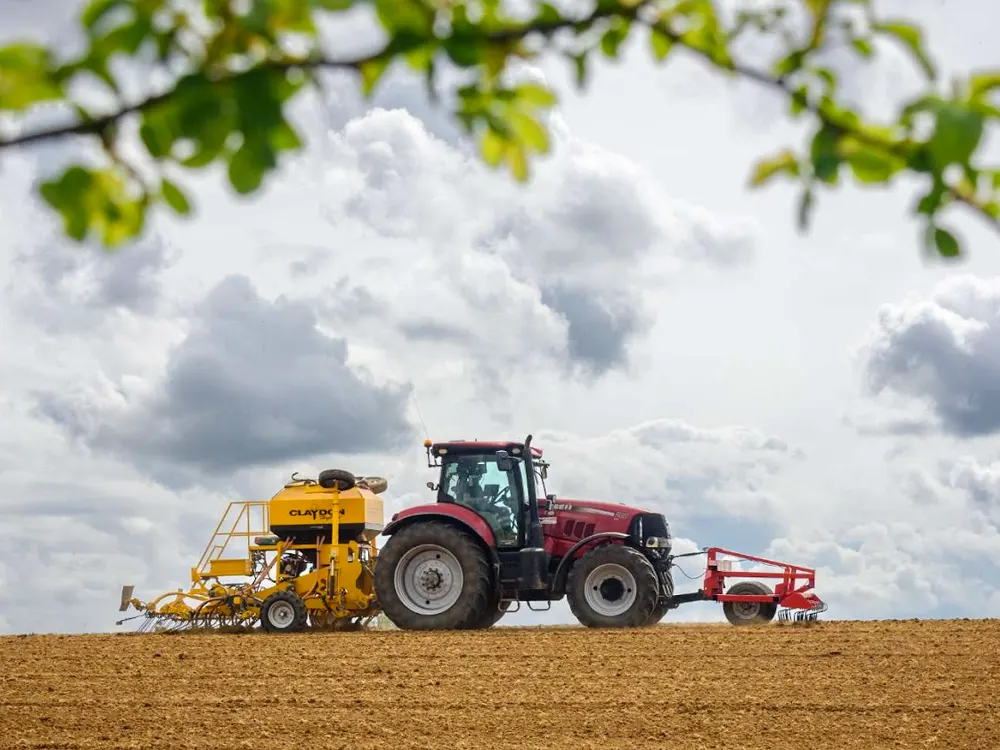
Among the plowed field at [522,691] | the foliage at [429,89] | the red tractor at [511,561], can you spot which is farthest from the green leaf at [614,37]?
the red tractor at [511,561]

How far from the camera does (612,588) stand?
14.1 m

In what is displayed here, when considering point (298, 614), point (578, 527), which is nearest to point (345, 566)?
point (298, 614)

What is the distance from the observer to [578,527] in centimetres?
1480

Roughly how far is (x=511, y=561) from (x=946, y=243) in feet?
40.3

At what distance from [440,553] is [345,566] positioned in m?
1.60

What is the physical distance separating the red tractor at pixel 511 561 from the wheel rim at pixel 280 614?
4.19 ft

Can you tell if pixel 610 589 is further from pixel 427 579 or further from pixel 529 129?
pixel 529 129

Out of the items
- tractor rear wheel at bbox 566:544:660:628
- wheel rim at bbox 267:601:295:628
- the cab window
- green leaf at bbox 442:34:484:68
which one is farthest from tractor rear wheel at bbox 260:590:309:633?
green leaf at bbox 442:34:484:68

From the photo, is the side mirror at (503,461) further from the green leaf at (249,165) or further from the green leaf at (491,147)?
the green leaf at (249,165)

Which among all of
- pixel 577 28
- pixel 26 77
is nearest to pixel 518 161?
pixel 577 28

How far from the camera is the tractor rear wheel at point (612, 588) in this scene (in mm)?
13852

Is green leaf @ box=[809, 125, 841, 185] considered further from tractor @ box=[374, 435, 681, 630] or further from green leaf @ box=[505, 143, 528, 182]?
tractor @ box=[374, 435, 681, 630]

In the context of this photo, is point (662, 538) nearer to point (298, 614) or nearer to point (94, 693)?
point (298, 614)

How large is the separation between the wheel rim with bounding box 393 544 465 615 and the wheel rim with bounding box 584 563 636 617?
1.58 m
